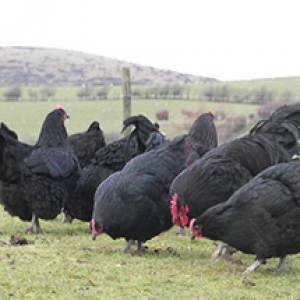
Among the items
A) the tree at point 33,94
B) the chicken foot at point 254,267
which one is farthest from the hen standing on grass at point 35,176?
the tree at point 33,94

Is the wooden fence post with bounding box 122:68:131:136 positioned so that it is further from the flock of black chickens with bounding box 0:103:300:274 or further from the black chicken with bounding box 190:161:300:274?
the black chicken with bounding box 190:161:300:274

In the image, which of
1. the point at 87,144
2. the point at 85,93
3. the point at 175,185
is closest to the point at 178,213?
the point at 175,185

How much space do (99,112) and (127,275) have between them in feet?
47.8

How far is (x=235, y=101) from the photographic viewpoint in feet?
71.7

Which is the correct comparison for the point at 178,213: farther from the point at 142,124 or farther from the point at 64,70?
the point at 64,70

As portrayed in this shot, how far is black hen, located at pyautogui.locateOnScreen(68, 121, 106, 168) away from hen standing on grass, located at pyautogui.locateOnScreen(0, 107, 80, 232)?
189cm

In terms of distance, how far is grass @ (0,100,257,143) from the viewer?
21.0 m

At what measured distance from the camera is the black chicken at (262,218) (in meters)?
7.38

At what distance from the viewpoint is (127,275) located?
23.4 ft

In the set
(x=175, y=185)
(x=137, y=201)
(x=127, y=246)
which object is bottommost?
(x=127, y=246)

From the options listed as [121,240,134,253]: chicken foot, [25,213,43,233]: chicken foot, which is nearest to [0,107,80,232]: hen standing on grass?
[25,213,43,233]: chicken foot

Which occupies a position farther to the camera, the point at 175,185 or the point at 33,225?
the point at 33,225

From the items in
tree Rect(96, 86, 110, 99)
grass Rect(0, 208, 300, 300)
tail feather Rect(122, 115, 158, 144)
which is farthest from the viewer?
tree Rect(96, 86, 110, 99)

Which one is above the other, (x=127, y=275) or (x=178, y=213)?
(x=178, y=213)
